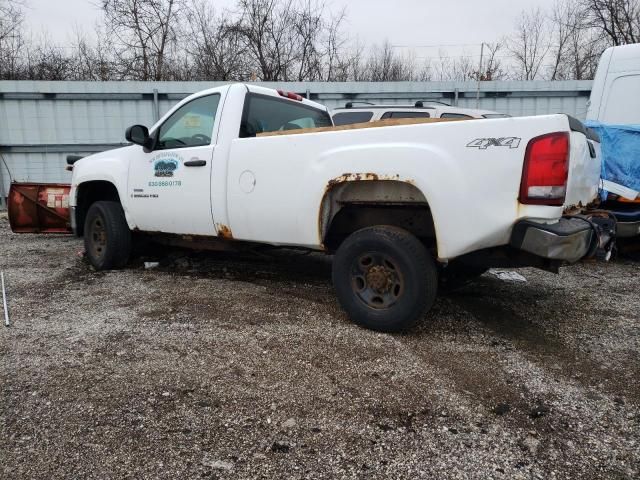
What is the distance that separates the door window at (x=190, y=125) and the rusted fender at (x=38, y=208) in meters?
3.70

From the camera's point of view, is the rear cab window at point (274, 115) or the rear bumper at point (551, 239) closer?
the rear bumper at point (551, 239)

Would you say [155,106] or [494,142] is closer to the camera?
[494,142]

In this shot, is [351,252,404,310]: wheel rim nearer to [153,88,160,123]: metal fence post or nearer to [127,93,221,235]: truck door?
[127,93,221,235]: truck door

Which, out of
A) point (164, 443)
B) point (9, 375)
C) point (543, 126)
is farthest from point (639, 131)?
point (9, 375)

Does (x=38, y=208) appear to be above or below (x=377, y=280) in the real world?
above

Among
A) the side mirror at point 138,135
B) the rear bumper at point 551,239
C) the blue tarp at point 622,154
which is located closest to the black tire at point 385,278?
the rear bumper at point 551,239

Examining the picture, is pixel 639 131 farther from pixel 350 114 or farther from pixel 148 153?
pixel 148 153

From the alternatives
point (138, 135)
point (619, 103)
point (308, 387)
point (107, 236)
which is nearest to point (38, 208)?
point (107, 236)

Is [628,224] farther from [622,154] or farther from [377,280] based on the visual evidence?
[377,280]

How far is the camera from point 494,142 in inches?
112

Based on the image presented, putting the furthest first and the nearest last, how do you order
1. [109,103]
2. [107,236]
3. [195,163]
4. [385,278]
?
[109,103]
[107,236]
[195,163]
[385,278]

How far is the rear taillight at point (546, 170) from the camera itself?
2736 mm

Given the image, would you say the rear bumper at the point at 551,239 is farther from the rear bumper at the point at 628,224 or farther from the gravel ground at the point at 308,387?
the rear bumper at the point at 628,224

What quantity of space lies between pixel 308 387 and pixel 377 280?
1.02m
